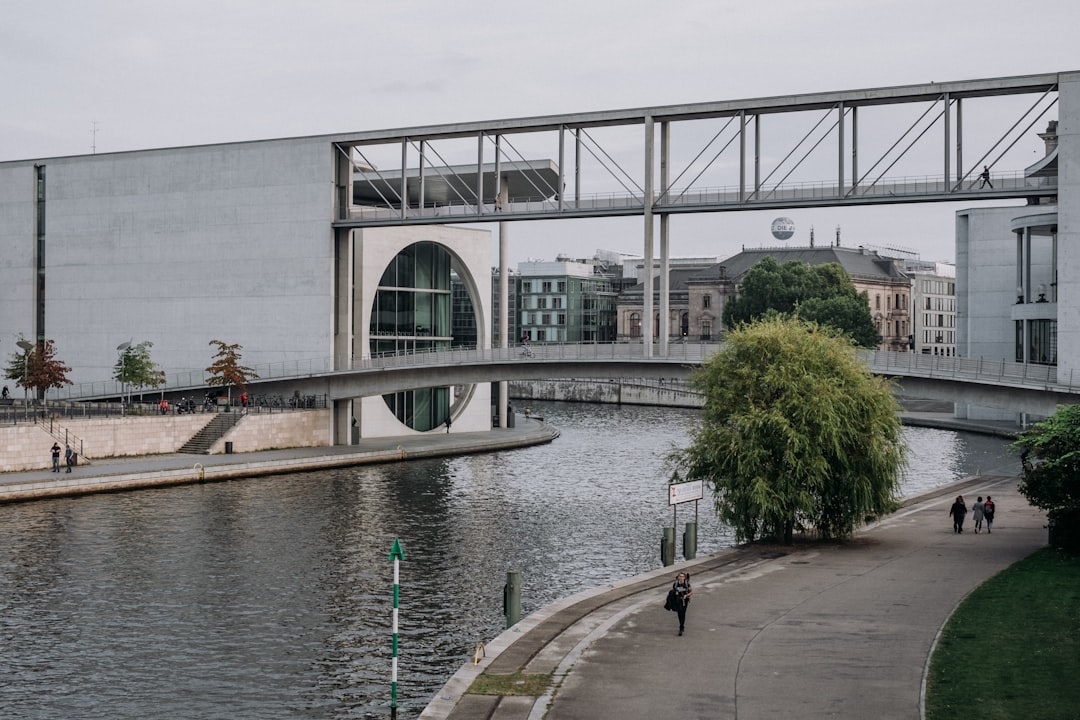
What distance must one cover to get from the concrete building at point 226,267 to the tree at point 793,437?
125ft

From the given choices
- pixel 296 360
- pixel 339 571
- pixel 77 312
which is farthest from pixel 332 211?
pixel 339 571

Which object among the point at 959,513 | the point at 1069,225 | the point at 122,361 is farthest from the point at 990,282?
the point at 122,361

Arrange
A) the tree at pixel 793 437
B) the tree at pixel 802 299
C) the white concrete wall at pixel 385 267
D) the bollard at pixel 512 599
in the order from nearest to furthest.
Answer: the bollard at pixel 512 599, the tree at pixel 793 437, the white concrete wall at pixel 385 267, the tree at pixel 802 299

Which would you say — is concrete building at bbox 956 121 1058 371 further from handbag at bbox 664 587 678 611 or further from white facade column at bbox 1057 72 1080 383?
handbag at bbox 664 587 678 611

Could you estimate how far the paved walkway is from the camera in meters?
20.2

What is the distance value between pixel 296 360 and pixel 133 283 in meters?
13.5

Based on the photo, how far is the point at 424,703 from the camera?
2355 cm

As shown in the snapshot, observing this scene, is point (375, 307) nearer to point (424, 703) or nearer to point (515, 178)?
point (515, 178)

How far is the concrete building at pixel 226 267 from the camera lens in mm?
73250

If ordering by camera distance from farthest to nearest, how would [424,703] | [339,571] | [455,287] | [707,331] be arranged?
1. [707,331]
2. [455,287]
3. [339,571]
4. [424,703]

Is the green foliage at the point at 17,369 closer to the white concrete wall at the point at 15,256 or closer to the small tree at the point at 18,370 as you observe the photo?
the small tree at the point at 18,370

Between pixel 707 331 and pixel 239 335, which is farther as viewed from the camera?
pixel 707 331

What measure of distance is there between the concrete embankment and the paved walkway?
28708mm

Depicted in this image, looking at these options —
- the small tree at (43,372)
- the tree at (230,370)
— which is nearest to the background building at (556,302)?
the tree at (230,370)
